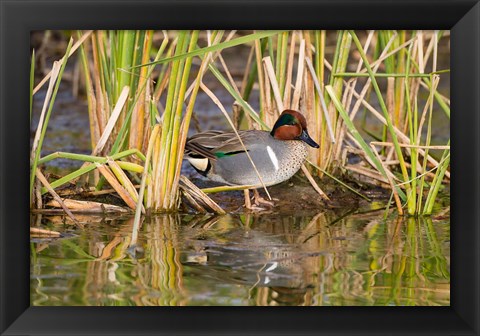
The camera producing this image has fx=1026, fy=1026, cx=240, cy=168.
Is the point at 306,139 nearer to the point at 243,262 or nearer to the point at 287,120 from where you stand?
the point at 287,120

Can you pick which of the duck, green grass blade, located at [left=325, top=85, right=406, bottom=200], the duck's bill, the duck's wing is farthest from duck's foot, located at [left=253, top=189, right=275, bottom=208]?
green grass blade, located at [left=325, top=85, right=406, bottom=200]

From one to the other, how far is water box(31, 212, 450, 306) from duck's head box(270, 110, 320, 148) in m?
0.55

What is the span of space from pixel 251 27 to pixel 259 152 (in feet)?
5.86

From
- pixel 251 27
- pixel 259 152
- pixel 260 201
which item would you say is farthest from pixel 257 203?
pixel 251 27

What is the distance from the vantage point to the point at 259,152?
6.38 m

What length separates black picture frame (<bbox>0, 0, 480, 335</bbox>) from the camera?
4.43 m

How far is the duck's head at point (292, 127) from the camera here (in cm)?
632

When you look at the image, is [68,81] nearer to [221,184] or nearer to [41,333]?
[221,184]

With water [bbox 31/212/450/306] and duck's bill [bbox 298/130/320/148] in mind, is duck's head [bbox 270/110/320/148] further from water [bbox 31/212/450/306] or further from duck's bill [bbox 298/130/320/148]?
water [bbox 31/212/450/306]

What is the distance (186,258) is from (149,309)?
71 cm

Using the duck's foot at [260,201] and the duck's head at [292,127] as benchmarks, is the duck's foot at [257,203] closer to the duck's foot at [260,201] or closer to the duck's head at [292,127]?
the duck's foot at [260,201]

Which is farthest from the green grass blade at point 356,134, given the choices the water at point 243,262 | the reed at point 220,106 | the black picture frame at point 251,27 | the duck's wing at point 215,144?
the black picture frame at point 251,27

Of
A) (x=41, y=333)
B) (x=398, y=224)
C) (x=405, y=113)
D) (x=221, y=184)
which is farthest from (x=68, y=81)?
(x=41, y=333)
